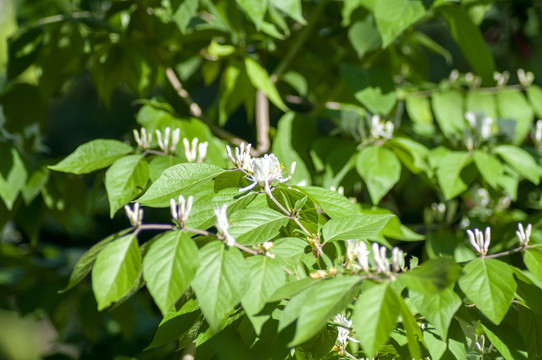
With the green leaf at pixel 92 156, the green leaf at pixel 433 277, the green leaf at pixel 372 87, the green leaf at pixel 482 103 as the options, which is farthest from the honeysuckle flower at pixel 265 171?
the green leaf at pixel 482 103

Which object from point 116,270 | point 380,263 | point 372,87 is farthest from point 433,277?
point 372,87

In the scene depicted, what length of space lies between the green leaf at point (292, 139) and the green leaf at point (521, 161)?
0.54 m

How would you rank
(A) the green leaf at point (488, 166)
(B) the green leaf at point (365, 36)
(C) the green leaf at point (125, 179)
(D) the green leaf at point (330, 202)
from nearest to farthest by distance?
(D) the green leaf at point (330, 202) < (C) the green leaf at point (125, 179) < (A) the green leaf at point (488, 166) < (B) the green leaf at point (365, 36)

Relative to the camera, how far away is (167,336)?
890 mm

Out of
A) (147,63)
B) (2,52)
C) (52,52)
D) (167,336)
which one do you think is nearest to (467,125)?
(147,63)

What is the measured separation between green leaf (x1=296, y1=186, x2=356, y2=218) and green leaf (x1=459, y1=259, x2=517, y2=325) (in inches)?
9.8

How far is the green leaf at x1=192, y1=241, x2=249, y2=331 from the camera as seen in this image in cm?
67

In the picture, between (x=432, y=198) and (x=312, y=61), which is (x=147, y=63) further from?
(x=432, y=198)

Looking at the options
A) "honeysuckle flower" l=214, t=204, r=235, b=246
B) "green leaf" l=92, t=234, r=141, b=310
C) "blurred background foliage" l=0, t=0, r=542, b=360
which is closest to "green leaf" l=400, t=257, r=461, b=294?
"honeysuckle flower" l=214, t=204, r=235, b=246

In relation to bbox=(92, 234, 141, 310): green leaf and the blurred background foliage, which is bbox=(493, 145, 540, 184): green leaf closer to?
the blurred background foliage

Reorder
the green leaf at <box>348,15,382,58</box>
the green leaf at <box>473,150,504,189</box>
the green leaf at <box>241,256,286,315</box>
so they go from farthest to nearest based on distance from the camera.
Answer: the green leaf at <box>348,15,382,58</box> < the green leaf at <box>473,150,504,189</box> < the green leaf at <box>241,256,286,315</box>

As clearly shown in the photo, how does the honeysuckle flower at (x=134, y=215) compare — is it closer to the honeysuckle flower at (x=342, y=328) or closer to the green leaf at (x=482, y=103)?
the honeysuckle flower at (x=342, y=328)

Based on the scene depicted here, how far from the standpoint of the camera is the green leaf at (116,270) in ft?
2.23

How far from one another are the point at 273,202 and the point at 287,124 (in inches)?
24.6
